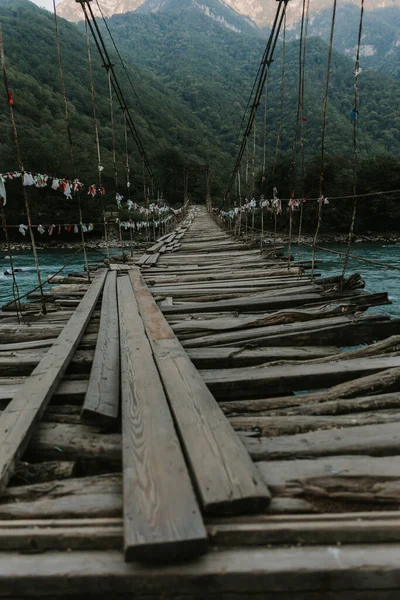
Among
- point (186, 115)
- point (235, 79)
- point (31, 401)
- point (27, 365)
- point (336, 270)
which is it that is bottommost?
point (336, 270)

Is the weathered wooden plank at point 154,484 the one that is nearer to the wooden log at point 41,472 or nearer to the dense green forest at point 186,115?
the wooden log at point 41,472

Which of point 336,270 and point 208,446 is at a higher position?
point 208,446

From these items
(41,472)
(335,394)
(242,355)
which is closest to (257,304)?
(242,355)

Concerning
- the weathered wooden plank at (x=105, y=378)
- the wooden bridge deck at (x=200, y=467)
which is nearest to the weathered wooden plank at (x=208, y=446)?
the wooden bridge deck at (x=200, y=467)

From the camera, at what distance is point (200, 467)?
137 cm

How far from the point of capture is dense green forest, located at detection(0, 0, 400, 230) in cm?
4200

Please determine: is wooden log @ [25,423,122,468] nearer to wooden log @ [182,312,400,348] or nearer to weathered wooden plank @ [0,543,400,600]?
weathered wooden plank @ [0,543,400,600]

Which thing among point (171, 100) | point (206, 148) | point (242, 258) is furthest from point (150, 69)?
point (242, 258)

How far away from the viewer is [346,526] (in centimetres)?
116

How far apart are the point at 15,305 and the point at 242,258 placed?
4.74 meters

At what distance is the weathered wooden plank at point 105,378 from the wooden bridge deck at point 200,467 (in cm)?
1

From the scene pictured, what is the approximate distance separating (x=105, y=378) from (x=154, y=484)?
970 millimetres

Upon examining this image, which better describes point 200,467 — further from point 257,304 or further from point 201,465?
point 257,304

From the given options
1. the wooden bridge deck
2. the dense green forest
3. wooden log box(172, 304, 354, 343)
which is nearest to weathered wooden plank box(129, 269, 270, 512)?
the wooden bridge deck
